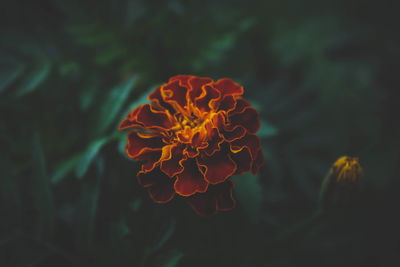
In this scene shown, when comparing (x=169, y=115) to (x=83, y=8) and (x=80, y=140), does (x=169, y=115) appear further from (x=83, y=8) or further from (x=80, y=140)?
(x=83, y=8)

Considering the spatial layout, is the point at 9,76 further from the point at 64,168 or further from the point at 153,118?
the point at 153,118

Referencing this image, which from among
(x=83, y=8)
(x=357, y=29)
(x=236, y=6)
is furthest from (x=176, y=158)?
(x=357, y=29)

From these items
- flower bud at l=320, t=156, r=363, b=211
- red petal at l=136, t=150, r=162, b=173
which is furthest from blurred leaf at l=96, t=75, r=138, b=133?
flower bud at l=320, t=156, r=363, b=211

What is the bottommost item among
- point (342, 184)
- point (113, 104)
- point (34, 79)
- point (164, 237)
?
point (342, 184)

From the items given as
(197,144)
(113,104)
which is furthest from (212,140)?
(113,104)

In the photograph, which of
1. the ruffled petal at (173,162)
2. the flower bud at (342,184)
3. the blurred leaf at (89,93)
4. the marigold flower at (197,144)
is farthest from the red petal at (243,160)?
the blurred leaf at (89,93)

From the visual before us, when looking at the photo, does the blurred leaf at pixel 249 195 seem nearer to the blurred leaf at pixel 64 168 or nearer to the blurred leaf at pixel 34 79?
the blurred leaf at pixel 64 168

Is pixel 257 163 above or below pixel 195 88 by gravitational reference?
Answer: below

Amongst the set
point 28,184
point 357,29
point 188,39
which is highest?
point 188,39
